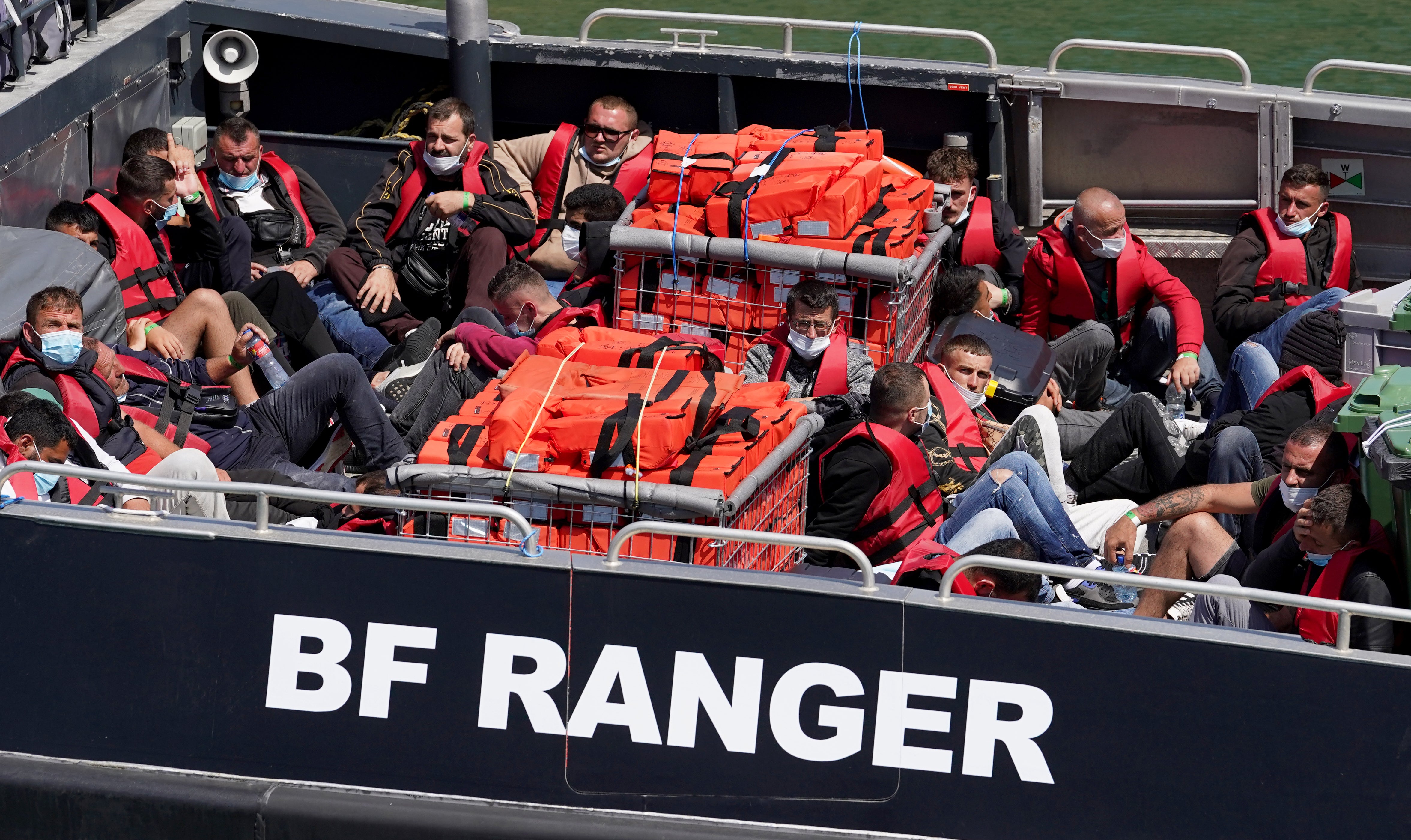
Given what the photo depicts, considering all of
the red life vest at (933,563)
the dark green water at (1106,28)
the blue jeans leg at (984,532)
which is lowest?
the red life vest at (933,563)

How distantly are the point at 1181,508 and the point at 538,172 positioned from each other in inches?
147

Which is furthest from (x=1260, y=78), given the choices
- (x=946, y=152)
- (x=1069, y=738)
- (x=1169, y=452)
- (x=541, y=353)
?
(x=1069, y=738)

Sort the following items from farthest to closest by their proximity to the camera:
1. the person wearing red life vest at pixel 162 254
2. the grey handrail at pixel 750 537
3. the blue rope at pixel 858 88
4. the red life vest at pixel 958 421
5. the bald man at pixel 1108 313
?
1. the blue rope at pixel 858 88
2. the bald man at pixel 1108 313
3. the person wearing red life vest at pixel 162 254
4. the red life vest at pixel 958 421
5. the grey handrail at pixel 750 537

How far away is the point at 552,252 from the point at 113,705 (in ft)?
11.6

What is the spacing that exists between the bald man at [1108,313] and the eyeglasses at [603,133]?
1.98 m

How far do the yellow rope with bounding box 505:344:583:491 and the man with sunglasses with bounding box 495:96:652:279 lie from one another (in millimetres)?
2284

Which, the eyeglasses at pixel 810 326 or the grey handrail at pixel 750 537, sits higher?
the eyeglasses at pixel 810 326

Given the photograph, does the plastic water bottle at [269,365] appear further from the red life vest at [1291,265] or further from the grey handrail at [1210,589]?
the red life vest at [1291,265]

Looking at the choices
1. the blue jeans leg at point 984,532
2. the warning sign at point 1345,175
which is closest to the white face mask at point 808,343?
the blue jeans leg at point 984,532

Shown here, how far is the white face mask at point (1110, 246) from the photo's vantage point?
292 inches

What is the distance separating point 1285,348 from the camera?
678cm

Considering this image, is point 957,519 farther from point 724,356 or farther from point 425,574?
point 425,574

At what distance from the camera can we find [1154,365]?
24.6 feet

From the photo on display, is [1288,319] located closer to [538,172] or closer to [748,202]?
[748,202]
